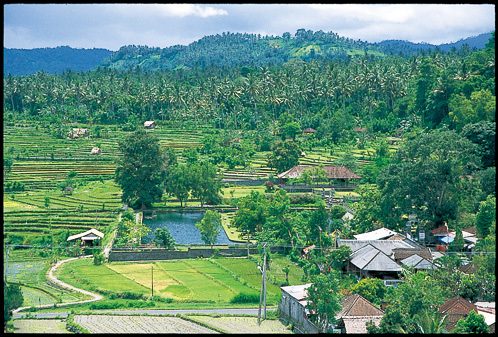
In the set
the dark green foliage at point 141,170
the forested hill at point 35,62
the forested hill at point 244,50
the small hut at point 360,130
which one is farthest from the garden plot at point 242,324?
the forested hill at point 35,62

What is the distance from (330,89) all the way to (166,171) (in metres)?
18.5

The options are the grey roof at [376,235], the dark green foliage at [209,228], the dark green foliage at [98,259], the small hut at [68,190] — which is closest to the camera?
the dark green foliage at [98,259]

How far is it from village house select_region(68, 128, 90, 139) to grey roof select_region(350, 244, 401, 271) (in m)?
25.6

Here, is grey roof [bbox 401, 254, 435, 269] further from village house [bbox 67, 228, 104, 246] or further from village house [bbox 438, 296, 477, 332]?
village house [bbox 67, 228, 104, 246]

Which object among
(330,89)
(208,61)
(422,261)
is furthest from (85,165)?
(208,61)

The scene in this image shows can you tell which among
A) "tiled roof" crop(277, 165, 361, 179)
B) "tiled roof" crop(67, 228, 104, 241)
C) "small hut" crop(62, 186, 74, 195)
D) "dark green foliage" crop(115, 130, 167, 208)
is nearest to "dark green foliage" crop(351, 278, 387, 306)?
"tiled roof" crop(67, 228, 104, 241)

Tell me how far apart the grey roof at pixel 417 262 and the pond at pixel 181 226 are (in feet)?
23.1

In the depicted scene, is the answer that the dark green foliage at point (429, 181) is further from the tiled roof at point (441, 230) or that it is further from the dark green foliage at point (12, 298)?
the dark green foliage at point (12, 298)

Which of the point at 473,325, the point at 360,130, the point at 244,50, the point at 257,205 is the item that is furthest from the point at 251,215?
the point at 244,50

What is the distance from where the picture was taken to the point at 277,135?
42.0 metres

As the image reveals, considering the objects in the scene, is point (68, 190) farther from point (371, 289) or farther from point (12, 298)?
point (371, 289)

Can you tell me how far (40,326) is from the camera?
1471cm

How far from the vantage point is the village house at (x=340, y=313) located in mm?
13914

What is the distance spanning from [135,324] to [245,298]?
3118 mm
